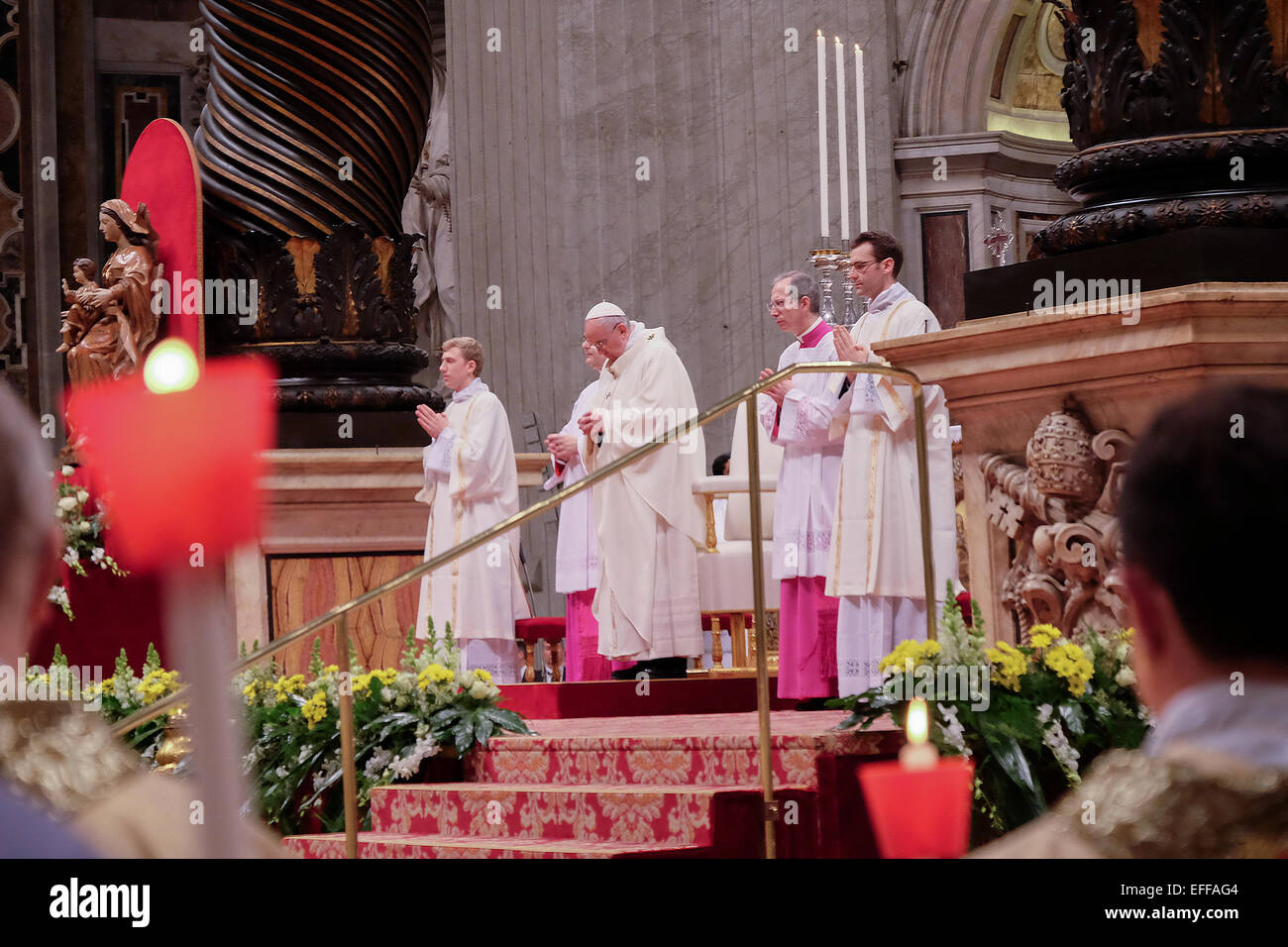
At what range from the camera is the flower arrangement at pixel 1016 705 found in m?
5.00

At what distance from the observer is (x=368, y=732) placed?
6.64 m

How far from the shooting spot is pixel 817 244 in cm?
1251

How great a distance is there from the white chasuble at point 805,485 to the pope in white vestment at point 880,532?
459 millimetres

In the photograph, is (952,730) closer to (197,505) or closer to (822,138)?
(822,138)

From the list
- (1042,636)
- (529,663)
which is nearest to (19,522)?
(1042,636)

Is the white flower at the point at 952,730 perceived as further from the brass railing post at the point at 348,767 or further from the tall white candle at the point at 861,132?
the tall white candle at the point at 861,132

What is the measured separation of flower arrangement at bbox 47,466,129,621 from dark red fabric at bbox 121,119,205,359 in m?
0.84

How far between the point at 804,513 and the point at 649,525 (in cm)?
82

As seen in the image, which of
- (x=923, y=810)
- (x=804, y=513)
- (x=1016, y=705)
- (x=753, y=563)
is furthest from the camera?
(x=804, y=513)

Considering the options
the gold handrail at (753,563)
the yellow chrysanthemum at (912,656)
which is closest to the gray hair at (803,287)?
the gold handrail at (753,563)

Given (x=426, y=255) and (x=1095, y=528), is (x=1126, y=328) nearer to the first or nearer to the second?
(x=1095, y=528)

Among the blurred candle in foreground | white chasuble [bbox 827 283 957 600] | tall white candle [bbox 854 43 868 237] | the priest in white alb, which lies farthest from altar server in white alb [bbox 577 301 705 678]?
the blurred candle in foreground
